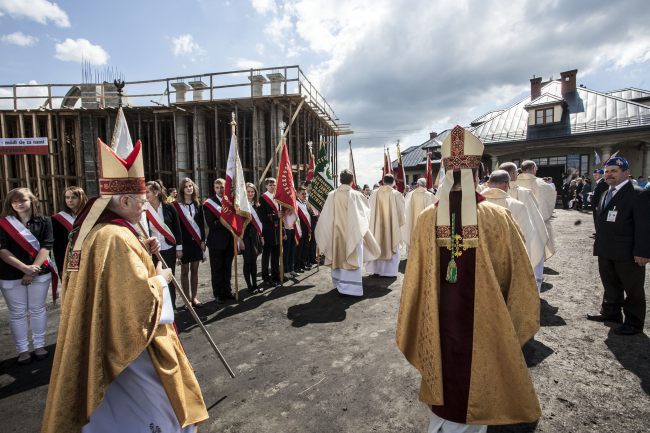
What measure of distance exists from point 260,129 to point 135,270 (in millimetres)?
15334

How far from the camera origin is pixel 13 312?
3.92 metres

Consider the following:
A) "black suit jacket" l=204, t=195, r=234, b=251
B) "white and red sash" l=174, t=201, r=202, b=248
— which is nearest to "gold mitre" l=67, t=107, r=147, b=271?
"white and red sash" l=174, t=201, r=202, b=248

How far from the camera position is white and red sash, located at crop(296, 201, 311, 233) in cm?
810

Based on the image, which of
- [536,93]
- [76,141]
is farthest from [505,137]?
[76,141]

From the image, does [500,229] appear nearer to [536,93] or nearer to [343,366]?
[343,366]

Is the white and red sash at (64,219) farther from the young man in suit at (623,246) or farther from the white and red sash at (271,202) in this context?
the young man in suit at (623,246)

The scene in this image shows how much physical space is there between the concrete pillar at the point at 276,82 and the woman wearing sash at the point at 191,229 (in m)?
11.2

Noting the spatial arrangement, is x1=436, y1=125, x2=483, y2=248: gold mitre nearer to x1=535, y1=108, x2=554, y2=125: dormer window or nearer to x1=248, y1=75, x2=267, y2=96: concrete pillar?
x1=248, y1=75, x2=267, y2=96: concrete pillar

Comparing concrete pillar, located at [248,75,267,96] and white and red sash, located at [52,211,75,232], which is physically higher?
concrete pillar, located at [248,75,267,96]

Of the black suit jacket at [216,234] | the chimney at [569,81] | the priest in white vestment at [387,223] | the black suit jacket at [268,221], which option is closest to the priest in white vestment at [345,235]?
the priest in white vestment at [387,223]

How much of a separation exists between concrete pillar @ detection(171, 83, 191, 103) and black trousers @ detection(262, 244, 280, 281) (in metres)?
12.9

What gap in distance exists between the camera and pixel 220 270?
20.4 ft

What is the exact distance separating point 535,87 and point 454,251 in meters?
35.0

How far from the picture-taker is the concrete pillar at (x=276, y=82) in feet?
51.6
